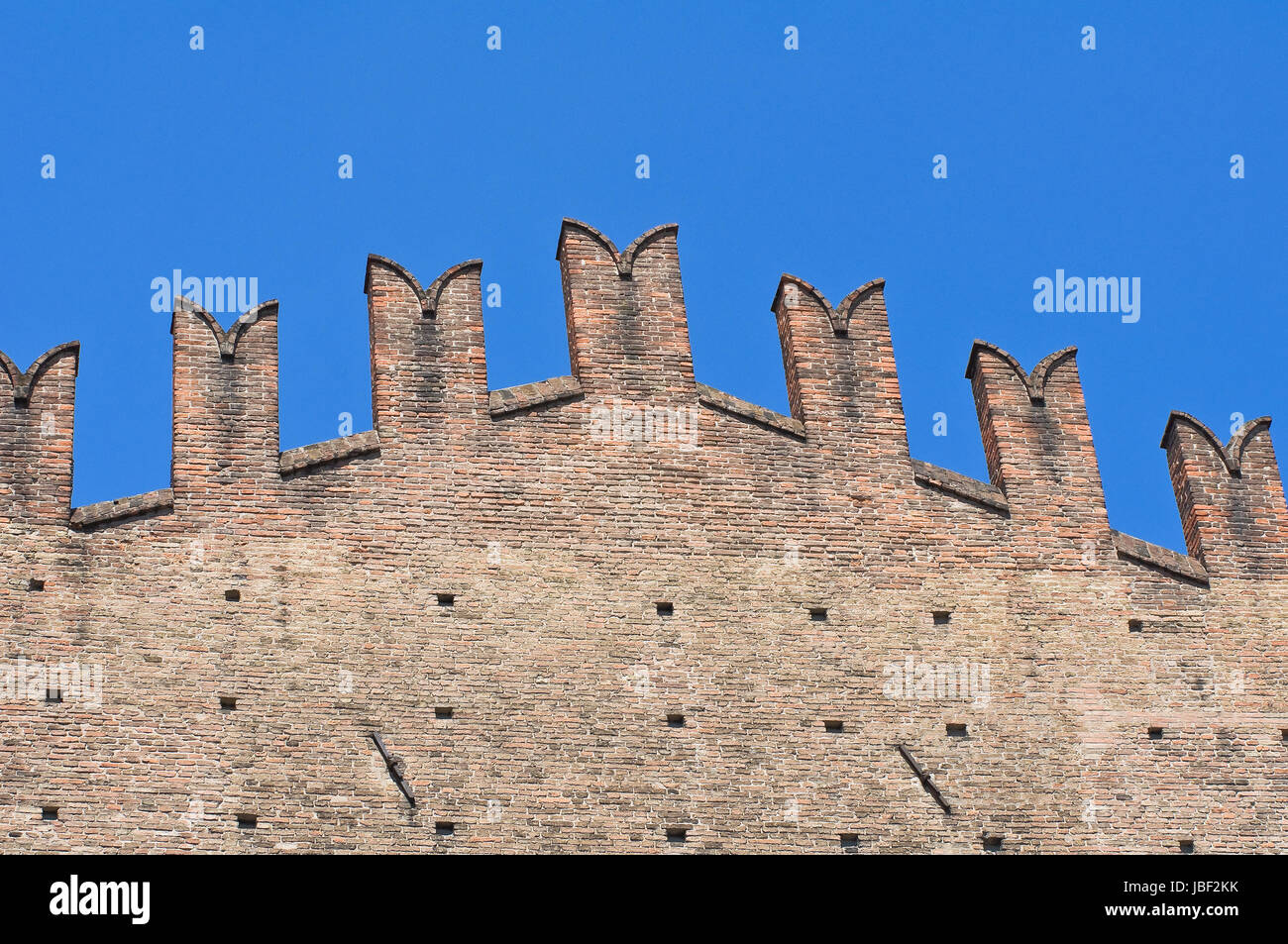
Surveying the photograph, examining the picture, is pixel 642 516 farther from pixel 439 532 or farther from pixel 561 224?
pixel 561 224

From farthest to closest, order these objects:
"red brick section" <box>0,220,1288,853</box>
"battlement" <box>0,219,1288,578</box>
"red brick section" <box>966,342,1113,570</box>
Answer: "red brick section" <box>966,342,1113,570</box> < "battlement" <box>0,219,1288,578</box> < "red brick section" <box>0,220,1288,853</box>

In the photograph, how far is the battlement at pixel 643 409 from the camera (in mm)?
18750

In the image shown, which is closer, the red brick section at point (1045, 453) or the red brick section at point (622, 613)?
the red brick section at point (622, 613)

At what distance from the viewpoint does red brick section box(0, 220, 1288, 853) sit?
17.6 meters

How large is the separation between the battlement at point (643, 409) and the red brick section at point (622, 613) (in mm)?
32

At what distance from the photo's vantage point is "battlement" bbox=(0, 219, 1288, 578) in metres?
18.8

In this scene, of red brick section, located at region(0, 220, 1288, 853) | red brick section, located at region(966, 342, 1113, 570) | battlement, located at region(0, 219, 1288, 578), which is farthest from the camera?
red brick section, located at region(966, 342, 1113, 570)

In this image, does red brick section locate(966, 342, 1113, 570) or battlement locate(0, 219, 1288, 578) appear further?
red brick section locate(966, 342, 1113, 570)

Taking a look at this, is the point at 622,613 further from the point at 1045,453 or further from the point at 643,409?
the point at 1045,453

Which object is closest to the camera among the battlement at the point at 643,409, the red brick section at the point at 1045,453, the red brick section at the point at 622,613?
the red brick section at the point at 622,613

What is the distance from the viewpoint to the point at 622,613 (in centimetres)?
1875

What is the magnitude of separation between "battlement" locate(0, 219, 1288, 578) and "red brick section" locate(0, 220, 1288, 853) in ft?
0.10

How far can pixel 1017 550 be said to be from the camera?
1970 centimetres
